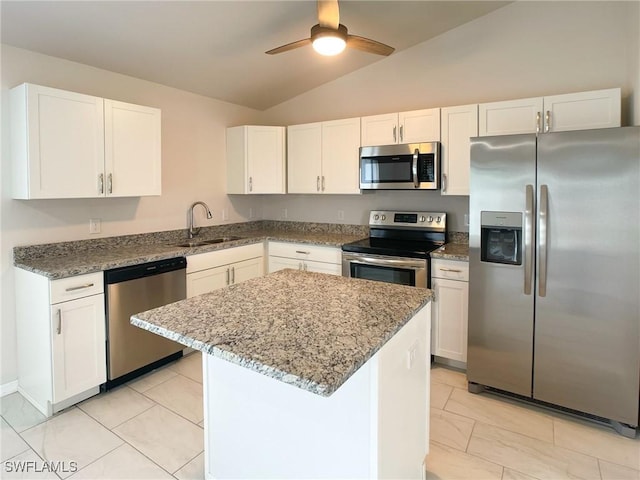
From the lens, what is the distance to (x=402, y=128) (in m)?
3.48

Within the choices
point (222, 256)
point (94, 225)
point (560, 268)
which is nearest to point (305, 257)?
point (222, 256)

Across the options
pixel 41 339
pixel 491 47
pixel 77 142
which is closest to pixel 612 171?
pixel 491 47

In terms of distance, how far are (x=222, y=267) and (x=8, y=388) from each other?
177 centimetres

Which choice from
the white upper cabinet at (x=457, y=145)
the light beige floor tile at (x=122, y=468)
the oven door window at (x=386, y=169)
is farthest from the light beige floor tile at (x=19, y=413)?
the white upper cabinet at (x=457, y=145)

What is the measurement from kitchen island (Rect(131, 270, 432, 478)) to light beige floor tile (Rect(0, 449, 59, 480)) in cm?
93

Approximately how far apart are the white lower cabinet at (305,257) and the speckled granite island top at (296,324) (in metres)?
1.63

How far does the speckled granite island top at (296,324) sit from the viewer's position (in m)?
1.08

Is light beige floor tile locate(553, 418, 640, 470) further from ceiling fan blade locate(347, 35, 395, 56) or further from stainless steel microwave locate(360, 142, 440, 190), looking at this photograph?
ceiling fan blade locate(347, 35, 395, 56)

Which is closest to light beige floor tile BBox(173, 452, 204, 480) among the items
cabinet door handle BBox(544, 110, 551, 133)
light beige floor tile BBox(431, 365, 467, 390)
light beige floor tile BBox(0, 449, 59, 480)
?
light beige floor tile BBox(0, 449, 59, 480)

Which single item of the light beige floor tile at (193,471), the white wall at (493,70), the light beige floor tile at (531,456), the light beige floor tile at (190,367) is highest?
the white wall at (493,70)

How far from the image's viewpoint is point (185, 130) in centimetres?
384

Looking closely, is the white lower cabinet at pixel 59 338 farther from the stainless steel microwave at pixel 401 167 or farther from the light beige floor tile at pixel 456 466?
the stainless steel microwave at pixel 401 167

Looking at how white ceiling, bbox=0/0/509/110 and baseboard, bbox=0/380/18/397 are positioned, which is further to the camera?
baseboard, bbox=0/380/18/397

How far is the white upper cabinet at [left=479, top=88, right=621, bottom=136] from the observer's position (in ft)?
8.91
